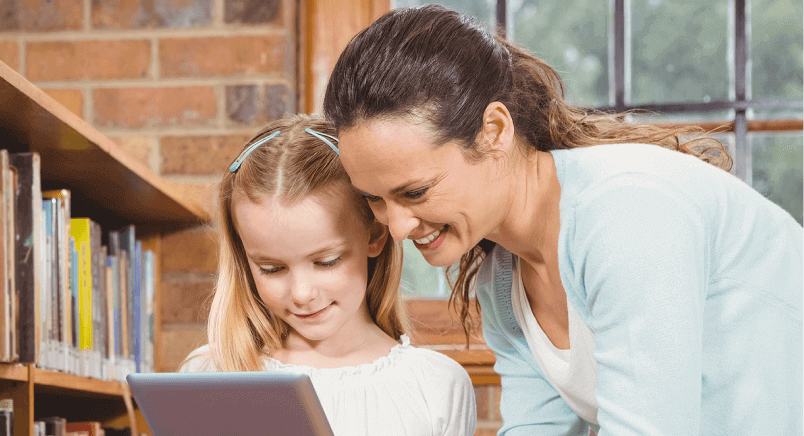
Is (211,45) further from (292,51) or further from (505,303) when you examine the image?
(505,303)

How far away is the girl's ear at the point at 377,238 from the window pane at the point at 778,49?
109cm

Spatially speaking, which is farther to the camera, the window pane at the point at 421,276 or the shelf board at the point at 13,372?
the window pane at the point at 421,276

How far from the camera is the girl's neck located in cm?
122

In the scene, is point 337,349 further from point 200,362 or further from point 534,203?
point 534,203

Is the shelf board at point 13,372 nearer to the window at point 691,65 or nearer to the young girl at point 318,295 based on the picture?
the young girl at point 318,295

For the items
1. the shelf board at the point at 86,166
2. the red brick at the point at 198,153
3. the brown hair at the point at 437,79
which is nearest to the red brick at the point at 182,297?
the shelf board at the point at 86,166

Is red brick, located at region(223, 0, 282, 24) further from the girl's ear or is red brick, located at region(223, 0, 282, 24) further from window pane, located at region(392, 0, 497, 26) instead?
the girl's ear

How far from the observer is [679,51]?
74.7 inches

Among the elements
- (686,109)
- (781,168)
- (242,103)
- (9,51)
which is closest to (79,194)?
(242,103)

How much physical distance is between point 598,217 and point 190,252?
45.8 inches

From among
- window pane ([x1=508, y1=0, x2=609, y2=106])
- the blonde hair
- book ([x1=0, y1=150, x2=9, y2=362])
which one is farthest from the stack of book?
window pane ([x1=508, y1=0, x2=609, y2=106])

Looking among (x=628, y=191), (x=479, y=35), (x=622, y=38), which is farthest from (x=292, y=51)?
(x=628, y=191)

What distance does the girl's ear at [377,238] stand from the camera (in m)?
1.21

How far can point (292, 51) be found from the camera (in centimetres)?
181
